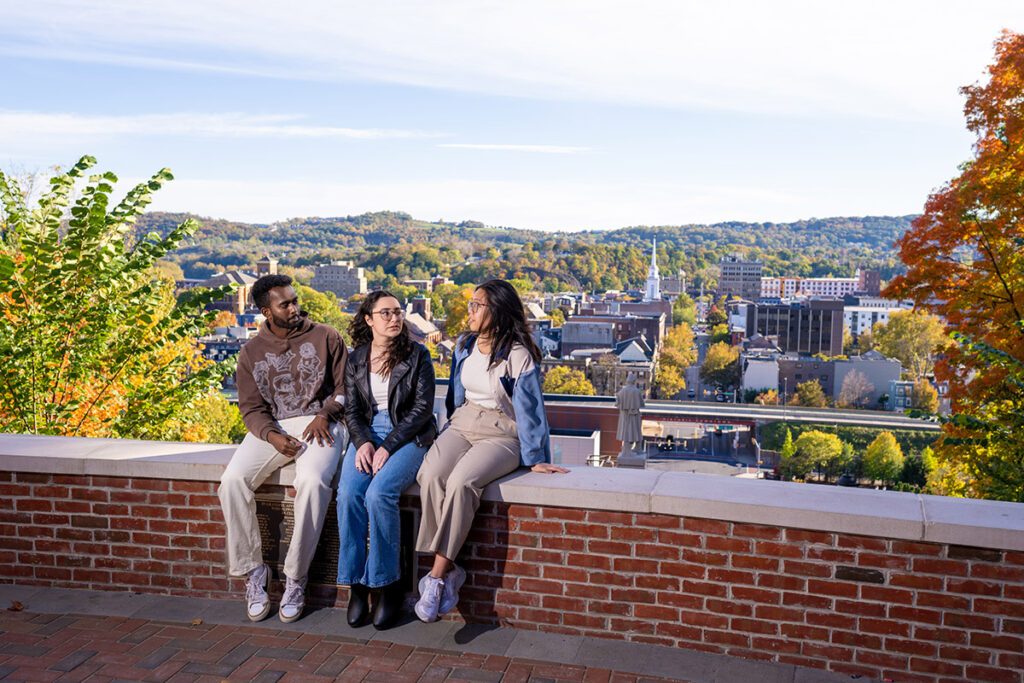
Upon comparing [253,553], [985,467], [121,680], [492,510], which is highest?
[492,510]

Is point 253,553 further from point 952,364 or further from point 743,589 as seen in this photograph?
point 952,364

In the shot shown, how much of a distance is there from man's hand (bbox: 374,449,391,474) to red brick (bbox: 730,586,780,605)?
163 cm

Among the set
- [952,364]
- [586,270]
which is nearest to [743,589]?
[952,364]

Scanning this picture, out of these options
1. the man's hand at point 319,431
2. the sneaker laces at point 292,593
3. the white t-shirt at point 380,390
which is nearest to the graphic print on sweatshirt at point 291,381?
the man's hand at point 319,431

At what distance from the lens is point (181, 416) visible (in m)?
8.82

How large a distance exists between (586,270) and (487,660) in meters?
176

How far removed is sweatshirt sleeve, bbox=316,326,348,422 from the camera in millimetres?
4254

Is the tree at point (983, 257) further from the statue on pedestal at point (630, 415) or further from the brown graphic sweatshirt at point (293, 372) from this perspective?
the brown graphic sweatshirt at point (293, 372)

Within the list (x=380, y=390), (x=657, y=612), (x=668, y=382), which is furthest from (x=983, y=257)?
(x=668, y=382)

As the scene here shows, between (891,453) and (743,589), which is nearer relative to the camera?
(743,589)

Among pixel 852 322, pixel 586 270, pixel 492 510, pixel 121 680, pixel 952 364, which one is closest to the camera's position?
pixel 121 680

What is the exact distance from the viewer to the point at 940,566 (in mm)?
3422

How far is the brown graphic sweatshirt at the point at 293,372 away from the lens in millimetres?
4277

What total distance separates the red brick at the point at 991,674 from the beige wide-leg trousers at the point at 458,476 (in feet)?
A: 6.67
